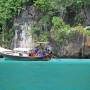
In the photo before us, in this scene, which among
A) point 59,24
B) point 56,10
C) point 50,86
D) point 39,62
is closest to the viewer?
point 50,86

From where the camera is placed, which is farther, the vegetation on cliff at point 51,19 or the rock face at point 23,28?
the rock face at point 23,28

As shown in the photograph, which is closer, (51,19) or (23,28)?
(51,19)

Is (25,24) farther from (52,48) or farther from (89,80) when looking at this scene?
(89,80)

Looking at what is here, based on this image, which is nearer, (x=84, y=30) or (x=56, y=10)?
(x=84, y=30)

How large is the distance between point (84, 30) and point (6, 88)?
71.5 feet

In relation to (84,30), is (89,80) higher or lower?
lower

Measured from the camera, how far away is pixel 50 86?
16.2 m

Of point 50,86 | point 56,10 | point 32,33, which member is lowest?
point 50,86

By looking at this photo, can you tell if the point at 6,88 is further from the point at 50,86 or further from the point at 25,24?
the point at 25,24

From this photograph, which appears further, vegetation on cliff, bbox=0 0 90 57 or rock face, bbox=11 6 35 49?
rock face, bbox=11 6 35 49

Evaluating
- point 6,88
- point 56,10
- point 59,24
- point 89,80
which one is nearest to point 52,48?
point 59,24

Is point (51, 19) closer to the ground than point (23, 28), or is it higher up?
higher up

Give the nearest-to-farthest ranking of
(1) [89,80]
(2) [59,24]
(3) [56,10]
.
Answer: (1) [89,80] < (2) [59,24] < (3) [56,10]

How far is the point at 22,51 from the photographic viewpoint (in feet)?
113
